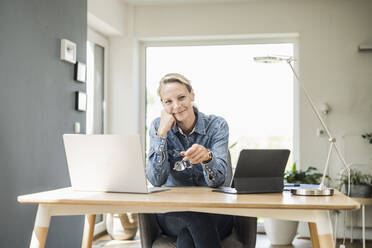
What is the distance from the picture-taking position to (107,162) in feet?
6.81

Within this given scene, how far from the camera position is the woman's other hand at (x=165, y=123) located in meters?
2.43

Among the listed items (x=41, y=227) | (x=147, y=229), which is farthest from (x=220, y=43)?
(x=41, y=227)

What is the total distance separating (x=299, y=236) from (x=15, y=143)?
326cm

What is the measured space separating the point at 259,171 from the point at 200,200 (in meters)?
0.34

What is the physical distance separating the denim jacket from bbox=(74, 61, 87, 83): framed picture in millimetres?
1531

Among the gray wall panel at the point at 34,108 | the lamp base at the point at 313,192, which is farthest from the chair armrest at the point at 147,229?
the gray wall panel at the point at 34,108

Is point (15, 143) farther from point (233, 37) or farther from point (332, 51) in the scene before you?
point (332, 51)

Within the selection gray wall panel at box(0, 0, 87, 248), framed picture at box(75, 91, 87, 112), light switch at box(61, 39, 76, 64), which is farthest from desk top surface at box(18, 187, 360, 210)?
framed picture at box(75, 91, 87, 112)

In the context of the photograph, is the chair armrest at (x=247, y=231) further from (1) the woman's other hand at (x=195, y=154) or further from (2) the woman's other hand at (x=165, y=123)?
(2) the woman's other hand at (x=165, y=123)

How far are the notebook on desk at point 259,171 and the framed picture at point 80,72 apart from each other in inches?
83.8

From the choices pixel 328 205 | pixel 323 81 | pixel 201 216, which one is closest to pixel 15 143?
pixel 201 216

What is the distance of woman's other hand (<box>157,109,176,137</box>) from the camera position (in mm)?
2426

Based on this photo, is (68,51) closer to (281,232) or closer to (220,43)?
(220,43)

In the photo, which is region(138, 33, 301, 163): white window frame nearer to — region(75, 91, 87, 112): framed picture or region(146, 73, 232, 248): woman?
region(75, 91, 87, 112): framed picture
